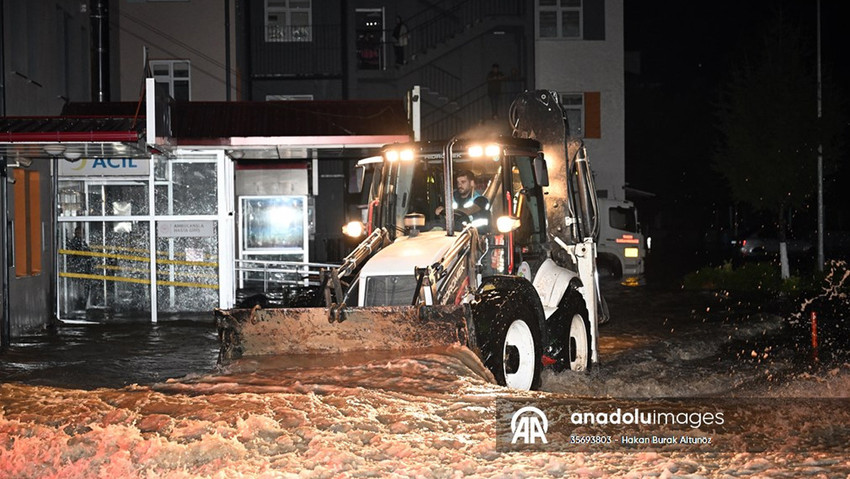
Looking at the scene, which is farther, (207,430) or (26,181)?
(26,181)

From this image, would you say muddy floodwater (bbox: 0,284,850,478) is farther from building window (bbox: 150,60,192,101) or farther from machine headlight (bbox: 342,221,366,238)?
building window (bbox: 150,60,192,101)

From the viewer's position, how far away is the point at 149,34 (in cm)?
3297

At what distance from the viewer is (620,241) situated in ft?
101

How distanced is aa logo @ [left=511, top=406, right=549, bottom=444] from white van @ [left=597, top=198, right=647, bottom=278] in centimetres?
2348

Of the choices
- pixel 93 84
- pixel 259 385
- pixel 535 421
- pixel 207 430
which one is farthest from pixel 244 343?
pixel 93 84

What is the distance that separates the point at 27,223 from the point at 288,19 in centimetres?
1766

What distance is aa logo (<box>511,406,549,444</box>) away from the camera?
729cm

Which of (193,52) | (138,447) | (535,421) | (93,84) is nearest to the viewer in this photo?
(138,447)

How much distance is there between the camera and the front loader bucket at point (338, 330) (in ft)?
30.0

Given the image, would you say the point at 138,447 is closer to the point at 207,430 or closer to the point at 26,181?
the point at 207,430

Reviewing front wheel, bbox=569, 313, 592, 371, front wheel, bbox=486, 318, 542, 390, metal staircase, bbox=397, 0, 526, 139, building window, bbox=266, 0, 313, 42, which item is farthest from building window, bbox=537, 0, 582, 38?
front wheel, bbox=486, 318, 542, 390

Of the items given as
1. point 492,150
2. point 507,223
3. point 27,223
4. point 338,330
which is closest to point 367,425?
point 338,330

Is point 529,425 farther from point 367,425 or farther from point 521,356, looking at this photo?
point 521,356

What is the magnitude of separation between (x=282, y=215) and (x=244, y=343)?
1897 centimetres
